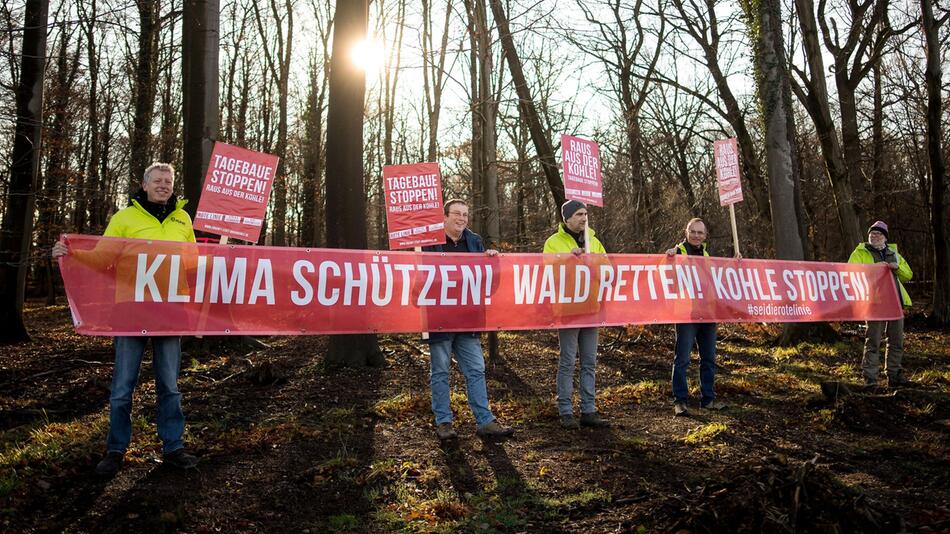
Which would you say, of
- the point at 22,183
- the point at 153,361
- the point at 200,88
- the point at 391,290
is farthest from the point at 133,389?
the point at 22,183

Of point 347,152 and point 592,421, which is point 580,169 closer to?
point 592,421

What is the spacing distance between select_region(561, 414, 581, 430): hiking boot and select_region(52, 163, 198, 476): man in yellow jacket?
11.3ft

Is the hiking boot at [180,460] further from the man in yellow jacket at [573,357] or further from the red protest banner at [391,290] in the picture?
the man in yellow jacket at [573,357]

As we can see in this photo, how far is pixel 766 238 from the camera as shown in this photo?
21.8 m

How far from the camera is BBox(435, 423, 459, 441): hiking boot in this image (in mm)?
6160

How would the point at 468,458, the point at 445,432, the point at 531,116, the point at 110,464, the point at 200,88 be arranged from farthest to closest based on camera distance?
the point at 531,116, the point at 200,88, the point at 445,432, the point at 468,458, the point at 110,464

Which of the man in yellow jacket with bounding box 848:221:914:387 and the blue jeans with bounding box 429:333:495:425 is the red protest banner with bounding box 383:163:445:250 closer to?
the blue jeans with bounding box 429:333:495:425

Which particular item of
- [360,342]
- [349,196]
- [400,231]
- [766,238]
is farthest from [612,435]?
[766,238]

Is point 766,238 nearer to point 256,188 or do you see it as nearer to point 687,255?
point 687,255

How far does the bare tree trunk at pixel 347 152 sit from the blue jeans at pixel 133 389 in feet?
15.7

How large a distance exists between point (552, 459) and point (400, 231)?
13.0ft

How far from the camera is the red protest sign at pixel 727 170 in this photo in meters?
9.66

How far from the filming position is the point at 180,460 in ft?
16.8

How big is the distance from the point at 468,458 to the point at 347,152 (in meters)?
5.90
